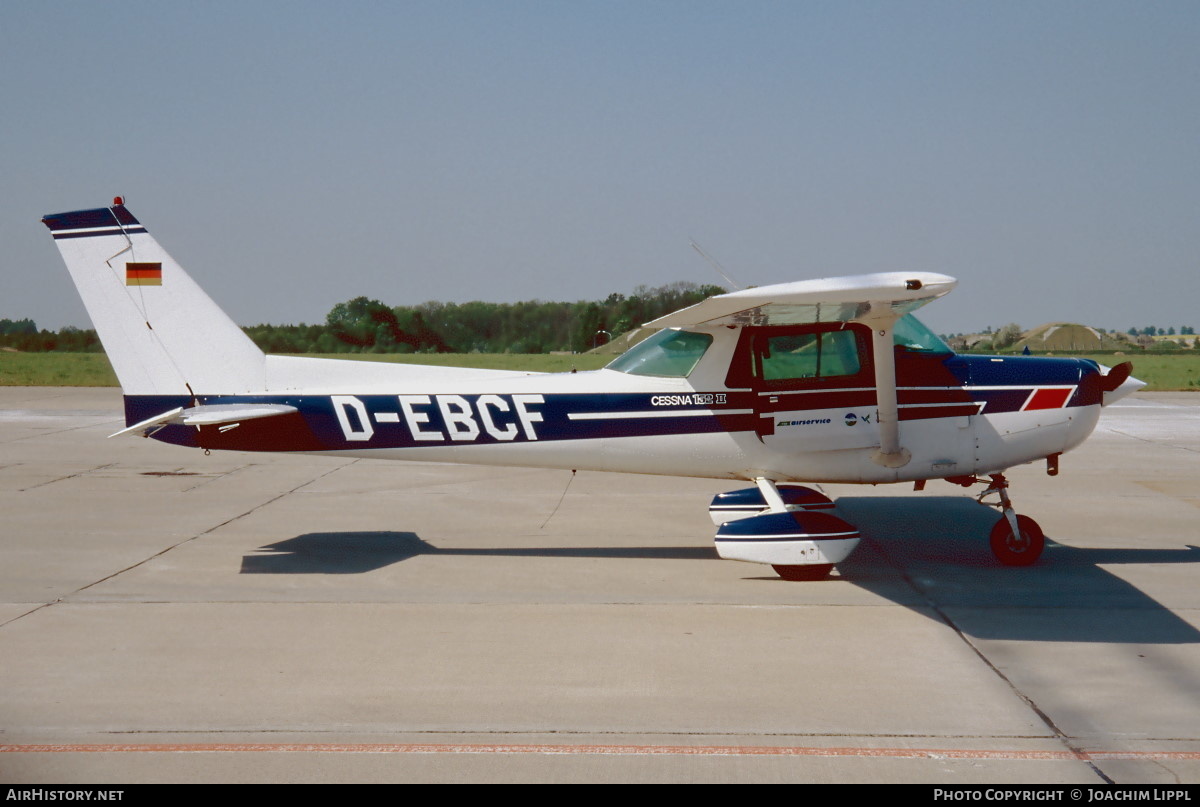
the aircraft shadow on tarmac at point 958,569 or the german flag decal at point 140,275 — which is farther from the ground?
the german flag decal at point 140,275

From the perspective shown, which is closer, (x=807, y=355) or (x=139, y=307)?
(x=807, y=355)

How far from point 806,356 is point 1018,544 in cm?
230

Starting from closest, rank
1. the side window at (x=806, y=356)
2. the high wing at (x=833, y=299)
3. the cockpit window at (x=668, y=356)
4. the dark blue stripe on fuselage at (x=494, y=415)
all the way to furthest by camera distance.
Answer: the high wing at (x=833, y=299) → the side window at (x=806, y=356) → the dark blue stripe on fuselage at (x=494, y=415) → the cockpit window at (x=668, y=356)

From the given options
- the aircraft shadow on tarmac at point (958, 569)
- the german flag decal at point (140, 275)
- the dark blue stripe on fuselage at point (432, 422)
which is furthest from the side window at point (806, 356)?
the german flag decal at point (140, 275)

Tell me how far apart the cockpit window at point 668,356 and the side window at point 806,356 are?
0.48 m

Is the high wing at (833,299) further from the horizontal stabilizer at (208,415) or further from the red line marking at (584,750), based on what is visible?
the horizontal stabilizer at (208,415)

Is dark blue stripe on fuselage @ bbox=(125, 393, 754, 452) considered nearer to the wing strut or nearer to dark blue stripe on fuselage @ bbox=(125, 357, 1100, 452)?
dark blue stripe on fuselage @ bbox=(125, 357, 1100, 452)

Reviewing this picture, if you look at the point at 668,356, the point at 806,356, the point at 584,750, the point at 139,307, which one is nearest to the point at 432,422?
the point at 668,356

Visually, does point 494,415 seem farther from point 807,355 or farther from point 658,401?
point 807,355

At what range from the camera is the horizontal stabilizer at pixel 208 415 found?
25.0 feet

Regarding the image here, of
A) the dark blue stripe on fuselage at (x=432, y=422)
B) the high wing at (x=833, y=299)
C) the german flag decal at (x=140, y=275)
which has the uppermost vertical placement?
the german flag decal at (x=140, y=275)

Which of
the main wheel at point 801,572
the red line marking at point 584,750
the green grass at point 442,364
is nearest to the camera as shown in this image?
the red line marking at point 584,750

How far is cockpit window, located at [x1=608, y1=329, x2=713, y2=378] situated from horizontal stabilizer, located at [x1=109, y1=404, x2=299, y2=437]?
2824 mm

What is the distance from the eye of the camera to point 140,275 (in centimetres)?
837
